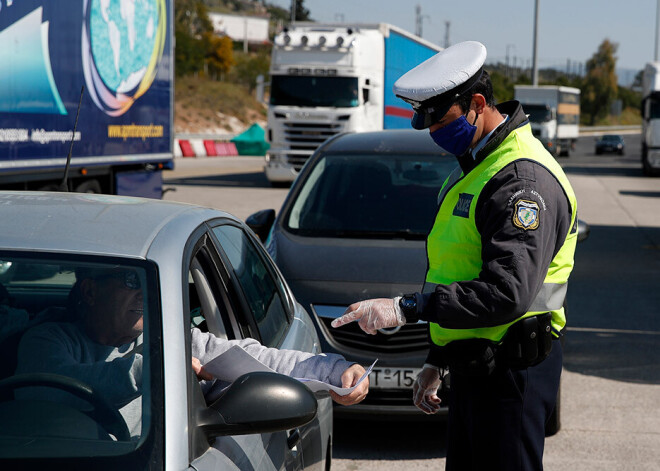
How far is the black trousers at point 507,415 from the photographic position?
2.72m

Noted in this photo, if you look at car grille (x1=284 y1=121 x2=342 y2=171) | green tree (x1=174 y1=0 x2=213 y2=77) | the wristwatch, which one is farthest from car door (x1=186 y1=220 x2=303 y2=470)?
green tree (x1=174 y1=0 x2=213 y2=77)

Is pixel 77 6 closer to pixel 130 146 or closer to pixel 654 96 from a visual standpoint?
pixel 130 146

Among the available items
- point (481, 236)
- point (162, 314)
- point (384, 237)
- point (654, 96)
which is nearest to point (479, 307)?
point (481, 236)

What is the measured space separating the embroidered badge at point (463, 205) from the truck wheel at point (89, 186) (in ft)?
30.2

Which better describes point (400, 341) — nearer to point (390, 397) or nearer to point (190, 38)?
point (390, 397)

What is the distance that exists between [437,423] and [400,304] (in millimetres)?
2871

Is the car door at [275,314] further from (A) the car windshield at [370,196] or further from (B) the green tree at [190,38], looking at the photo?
(B) the green tree at [190,38]

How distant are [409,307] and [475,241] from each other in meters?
0.26

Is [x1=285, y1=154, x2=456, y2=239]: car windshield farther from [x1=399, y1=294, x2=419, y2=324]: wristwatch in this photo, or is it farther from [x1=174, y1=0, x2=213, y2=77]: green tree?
[x1=174, y1=0, x2=213, y2=77]: green tree

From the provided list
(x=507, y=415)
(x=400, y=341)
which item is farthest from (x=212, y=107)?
(x=507, y=415)

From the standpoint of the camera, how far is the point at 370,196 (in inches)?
255

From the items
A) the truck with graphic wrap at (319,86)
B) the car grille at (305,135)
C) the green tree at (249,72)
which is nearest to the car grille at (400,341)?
the truck with graphic wrap at (319,86)

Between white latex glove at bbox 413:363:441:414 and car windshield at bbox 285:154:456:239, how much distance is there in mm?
2888

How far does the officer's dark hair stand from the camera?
282 centimetres
